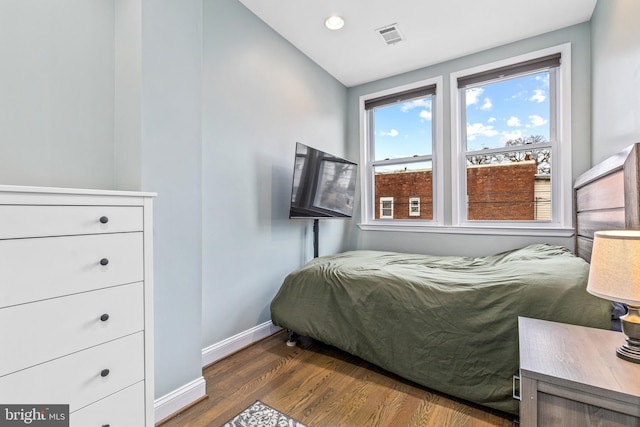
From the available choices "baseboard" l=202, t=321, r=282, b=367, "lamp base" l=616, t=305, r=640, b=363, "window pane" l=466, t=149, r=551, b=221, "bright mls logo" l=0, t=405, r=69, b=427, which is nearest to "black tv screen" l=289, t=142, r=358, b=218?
"baseboard" l=202, t=321, r=282, b=367

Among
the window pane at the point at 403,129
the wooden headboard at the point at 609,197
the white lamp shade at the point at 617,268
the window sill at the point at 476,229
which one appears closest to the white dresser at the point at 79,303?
the white lamp shade at the point at 617,268

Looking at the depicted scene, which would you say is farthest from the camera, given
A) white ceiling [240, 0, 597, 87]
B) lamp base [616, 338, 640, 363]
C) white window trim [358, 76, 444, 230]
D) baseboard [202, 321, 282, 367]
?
white window trim [358, 76, 444, 230]

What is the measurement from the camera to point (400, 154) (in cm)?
348

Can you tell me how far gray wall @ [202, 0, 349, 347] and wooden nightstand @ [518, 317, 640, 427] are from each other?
1.82m

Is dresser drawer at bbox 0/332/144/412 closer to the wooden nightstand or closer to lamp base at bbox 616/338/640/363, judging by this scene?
the wooden nightstand

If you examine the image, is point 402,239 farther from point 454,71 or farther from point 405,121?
point 454,71

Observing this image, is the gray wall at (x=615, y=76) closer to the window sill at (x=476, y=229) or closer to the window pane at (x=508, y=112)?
the window pane at (x=508, y=112)

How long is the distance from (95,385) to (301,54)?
2994 millimetres

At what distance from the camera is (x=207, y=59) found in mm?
2006

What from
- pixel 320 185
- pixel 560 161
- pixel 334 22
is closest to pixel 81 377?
pixel 320 185

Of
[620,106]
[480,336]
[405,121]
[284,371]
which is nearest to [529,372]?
[480,336]

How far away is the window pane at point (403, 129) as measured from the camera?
3.32 metres

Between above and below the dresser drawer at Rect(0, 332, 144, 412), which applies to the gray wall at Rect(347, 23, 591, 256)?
above

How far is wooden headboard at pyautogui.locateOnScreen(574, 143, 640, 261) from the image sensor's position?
1198 millimetres
